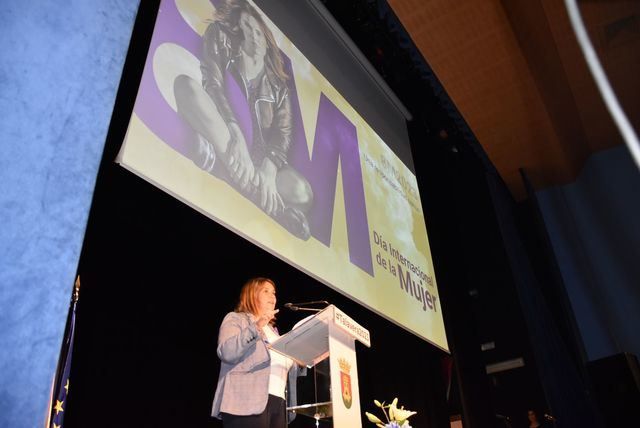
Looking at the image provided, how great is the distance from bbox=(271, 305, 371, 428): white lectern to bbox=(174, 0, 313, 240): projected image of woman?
42 centimetres

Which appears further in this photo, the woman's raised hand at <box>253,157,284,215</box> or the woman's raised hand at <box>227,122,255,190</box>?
the woman's raised hand at <box>253,157,284,215</box>

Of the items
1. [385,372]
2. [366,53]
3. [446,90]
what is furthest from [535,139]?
[385,372]

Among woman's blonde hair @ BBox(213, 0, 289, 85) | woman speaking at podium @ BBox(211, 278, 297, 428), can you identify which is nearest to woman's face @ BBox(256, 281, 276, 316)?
woman speaking at podium @ BBox(211, 278, 297, 428)

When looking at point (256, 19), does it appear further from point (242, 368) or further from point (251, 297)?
point (242, 368)

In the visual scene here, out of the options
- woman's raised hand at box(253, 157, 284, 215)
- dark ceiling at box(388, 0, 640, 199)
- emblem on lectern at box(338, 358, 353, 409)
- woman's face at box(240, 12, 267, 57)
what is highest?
dark ceiling at box(388, 0, 640, 199)

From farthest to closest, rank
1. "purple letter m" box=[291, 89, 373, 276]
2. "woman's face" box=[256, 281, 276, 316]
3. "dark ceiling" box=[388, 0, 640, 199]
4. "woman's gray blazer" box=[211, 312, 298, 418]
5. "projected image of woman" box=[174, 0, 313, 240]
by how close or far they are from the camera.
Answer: "dark ceiling" box=[388, 0, 640, 199], "purple letter m" box=[291, 89, 373, 276], "woman's face" box=[256, 281, 276, 316], "woman's gray blazer" box=[211, 312, 298, 418], "projected image of woman" box=[174, 0, 313, 240]

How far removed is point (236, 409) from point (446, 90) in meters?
3.73

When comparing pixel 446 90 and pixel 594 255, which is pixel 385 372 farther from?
pixel 594 255

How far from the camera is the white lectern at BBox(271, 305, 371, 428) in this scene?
A: 1.73 metres

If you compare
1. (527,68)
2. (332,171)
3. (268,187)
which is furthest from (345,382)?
(527,68)

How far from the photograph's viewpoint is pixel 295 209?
2109mm

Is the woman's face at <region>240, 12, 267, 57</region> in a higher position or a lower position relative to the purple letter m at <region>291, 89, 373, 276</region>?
higher

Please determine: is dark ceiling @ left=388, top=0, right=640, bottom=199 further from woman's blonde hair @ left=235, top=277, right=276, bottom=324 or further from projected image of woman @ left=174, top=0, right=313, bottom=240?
woman's blonde hair @ left=235, top=277, right=276, bottom=324

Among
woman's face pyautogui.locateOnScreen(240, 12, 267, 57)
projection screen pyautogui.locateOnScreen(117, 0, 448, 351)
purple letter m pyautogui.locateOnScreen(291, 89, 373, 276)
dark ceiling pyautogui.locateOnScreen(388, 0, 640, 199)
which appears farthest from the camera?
dark ceiling pyautogui.locateOnScreen(388, 0, 640, 199)
